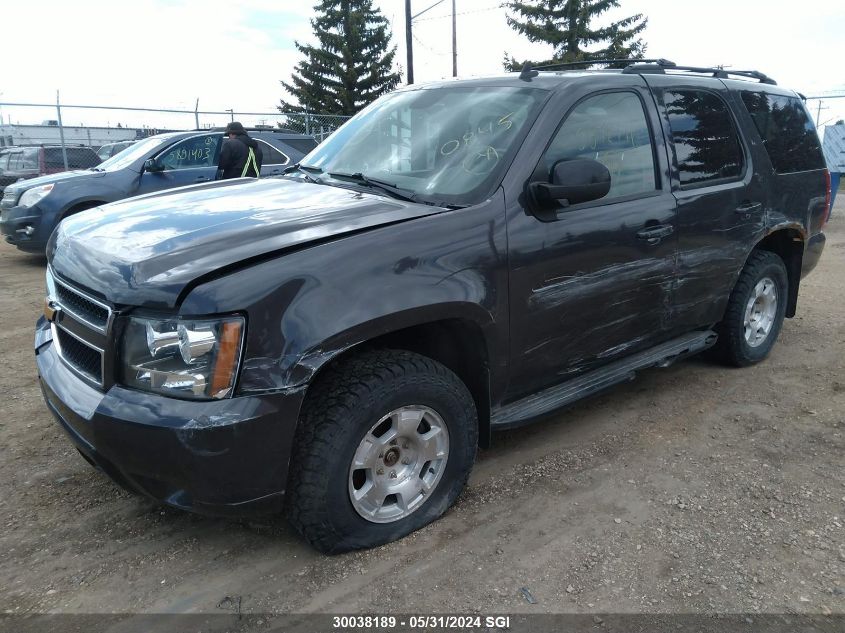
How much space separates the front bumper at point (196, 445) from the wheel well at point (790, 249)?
152 inches

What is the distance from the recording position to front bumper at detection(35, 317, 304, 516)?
89.0 inches

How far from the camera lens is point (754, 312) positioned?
4848mm

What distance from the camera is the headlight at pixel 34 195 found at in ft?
28.8

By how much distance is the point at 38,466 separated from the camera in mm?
3480

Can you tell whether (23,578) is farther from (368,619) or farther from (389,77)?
(389,77)

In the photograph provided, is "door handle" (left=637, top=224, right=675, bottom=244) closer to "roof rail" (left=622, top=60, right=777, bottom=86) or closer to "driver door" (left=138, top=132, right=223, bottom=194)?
"roof rail" (left=622, top=60, right=777, bottom=86)

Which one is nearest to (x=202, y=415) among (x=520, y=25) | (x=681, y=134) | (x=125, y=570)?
(x=125, y=570)

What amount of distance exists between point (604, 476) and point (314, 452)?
64.8 inches

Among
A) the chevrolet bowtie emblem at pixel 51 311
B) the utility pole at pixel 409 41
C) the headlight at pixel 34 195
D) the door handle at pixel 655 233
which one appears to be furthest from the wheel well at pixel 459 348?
the utility pole at pixel 409 41

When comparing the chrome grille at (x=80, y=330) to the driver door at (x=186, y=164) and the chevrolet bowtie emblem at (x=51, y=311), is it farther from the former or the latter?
the driver door at (x=186, y=164)

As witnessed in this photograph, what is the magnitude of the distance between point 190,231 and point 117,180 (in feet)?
24.0

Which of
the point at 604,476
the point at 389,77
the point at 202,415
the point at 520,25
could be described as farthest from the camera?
the point at 389,77

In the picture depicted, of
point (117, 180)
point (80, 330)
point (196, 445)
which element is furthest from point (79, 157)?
point (196, 445)

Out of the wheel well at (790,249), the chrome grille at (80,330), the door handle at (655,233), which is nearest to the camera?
the chrome grille at (80,330)
